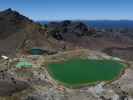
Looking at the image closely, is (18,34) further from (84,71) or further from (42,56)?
(84,71)

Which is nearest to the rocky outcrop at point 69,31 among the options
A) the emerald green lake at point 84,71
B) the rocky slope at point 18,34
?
the rocky slope at point 18,34

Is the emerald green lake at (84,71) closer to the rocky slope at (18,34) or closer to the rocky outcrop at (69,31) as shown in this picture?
the rocky slope at (18,34)

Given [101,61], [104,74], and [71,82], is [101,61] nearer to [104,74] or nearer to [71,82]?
[104,74]

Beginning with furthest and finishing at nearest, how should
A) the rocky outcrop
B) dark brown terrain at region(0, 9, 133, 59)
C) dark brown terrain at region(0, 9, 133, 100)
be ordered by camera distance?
the rocky outcrop, dark brown terrain at region(0, 9, 133, 59), dark brown terrain at region(0, 9, 133, 100)

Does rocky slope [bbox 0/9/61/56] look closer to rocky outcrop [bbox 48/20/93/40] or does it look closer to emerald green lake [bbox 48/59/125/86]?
rocky outcrop [bbox 48/20/93/40]

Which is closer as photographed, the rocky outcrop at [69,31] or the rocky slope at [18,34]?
the rocky slope at [18,34]

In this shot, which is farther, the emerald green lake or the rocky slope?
the rocky slope

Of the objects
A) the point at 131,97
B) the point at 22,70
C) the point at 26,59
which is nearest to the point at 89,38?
the point at 26,59

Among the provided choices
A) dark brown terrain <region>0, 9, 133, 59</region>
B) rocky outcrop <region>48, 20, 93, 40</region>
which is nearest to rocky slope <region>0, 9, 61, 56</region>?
dark brown terrain <region>0, 9, 133, 59</region>

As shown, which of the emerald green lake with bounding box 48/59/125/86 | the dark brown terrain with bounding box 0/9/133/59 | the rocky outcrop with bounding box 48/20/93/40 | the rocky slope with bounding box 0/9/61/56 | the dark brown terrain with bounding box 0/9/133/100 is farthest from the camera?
the rocky outcrop with bounding box 48/20/93/40
